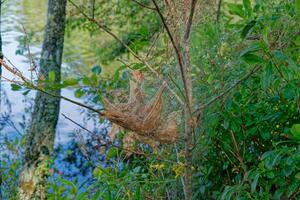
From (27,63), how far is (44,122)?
1716mm

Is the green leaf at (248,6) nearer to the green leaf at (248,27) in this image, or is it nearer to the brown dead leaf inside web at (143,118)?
the green leaf at (248,27)

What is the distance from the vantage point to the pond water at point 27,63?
296 inches

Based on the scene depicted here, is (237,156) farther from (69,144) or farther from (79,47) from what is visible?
(79,47)

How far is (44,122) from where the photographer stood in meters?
5.48

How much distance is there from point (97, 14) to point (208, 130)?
492cm

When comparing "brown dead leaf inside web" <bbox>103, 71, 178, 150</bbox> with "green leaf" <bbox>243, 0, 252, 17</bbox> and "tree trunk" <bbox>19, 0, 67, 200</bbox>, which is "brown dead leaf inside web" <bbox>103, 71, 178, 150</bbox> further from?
"tree trunk" <bbox>19, 0, 67, 200</bbox>

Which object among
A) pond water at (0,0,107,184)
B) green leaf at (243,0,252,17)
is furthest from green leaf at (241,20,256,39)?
pond water at (0,0,107,184)

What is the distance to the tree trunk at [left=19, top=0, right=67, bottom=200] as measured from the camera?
5.32 m

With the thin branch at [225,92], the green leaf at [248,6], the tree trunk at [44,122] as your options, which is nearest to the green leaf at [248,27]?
the thin branch at [225,92]

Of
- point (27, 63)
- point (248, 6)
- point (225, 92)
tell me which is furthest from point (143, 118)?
point (27, 63)

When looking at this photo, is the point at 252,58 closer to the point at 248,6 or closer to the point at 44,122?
the point at 248,6

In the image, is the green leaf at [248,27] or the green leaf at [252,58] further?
the green leaf at [248,27]

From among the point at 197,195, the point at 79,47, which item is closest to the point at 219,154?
the point at 197,195

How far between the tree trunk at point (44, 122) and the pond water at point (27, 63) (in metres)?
1.08
